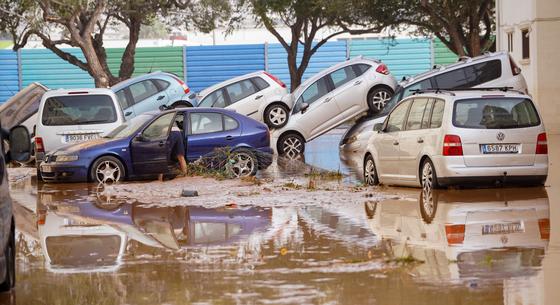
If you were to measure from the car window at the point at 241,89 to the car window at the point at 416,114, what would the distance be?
12.3m

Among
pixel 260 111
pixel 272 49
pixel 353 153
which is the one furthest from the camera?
pixel 272 49

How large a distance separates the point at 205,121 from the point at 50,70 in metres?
25.7

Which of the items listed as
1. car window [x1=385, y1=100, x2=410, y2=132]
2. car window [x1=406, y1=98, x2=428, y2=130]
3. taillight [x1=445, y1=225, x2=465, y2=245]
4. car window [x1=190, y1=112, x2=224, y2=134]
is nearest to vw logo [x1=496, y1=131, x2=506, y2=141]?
car window [x1=406, y1=98, x2=428, y2=130]

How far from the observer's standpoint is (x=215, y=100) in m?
30.2

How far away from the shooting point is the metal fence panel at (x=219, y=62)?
45.8 m

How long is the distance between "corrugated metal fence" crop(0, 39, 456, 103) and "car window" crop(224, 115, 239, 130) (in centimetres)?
2377

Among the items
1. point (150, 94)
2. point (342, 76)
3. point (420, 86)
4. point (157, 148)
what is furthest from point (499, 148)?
point (150, 94)

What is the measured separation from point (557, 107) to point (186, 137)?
37.0 feet

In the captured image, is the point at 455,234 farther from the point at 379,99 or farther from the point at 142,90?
the point at 142,90

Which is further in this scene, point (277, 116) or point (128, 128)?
point (277, 116)

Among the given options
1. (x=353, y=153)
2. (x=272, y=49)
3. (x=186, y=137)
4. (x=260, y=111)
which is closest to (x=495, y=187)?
(x=186, y=137)

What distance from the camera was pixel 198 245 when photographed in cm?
1220

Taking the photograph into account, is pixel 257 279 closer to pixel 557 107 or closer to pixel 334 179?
pixel 334 179

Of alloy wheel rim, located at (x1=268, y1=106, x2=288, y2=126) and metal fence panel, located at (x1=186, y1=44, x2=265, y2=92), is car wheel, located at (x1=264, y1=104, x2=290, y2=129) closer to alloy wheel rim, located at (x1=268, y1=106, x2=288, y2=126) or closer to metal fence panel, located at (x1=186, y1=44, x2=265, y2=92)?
alloy wheel rim, located at (x1=268, y1=106, x2=288, y2=126)
